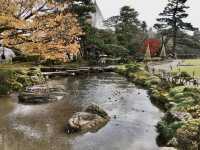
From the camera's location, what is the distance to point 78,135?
18.8 m

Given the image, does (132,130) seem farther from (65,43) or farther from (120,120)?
(65,43)

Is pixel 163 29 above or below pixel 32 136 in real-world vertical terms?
above

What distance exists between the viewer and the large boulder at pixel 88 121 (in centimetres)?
1966

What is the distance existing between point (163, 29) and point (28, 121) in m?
69.3

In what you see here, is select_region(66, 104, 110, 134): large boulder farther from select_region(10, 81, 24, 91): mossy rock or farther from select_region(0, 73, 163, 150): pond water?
select_region(10, 81, 24, 91): mossy rock

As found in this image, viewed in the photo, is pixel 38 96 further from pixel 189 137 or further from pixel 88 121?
pixel 189 137

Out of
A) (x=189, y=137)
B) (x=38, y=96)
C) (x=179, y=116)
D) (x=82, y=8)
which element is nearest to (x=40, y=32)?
(x=38, y=96)

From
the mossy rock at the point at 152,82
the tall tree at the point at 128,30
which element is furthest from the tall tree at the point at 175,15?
the mossy rock at the point at 152,82

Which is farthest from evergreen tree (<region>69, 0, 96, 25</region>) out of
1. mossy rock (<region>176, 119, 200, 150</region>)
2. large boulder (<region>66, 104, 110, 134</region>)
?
mossy rock (<region>176, 119, 200, 150</region>)

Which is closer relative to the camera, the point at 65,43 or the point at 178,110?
the point at 178,110

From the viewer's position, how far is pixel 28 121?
2195 cm

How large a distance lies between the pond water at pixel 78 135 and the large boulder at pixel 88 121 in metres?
0.42

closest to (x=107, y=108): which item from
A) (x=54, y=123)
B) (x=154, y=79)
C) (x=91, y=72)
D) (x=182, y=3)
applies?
(x=54, y=123)

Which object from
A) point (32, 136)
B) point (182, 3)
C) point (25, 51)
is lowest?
point (32, 136)
